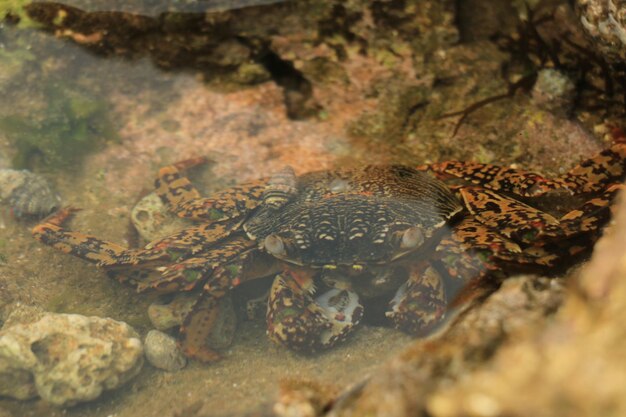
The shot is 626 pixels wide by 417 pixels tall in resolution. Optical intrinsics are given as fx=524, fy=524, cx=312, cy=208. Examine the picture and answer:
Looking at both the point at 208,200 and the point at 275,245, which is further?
the point at 208,200

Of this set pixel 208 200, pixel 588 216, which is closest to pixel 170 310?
pixel 208 200

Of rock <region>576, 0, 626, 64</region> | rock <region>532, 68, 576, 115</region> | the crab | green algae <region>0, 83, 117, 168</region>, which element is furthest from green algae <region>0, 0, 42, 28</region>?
rock <region>576, 0, 626, 64</region>

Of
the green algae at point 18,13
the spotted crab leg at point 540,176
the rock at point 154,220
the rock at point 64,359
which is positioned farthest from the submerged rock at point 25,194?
the spotted crab leg at point 540,176

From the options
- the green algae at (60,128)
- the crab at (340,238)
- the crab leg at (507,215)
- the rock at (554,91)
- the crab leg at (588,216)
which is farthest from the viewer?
the green algae at (60,128)

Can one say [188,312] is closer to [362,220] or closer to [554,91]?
[362,220]

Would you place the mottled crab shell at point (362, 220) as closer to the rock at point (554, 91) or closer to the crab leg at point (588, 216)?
the crab leg at point (588, 216)

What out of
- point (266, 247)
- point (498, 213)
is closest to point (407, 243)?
point (498, 213)

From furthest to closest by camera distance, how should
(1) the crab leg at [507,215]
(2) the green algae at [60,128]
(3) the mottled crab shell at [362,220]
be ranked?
1. (2) the green algae at [60,128]
2. (3) the mottled crab shell at [362,220]
3. (1) the crab leg at [507,215]
